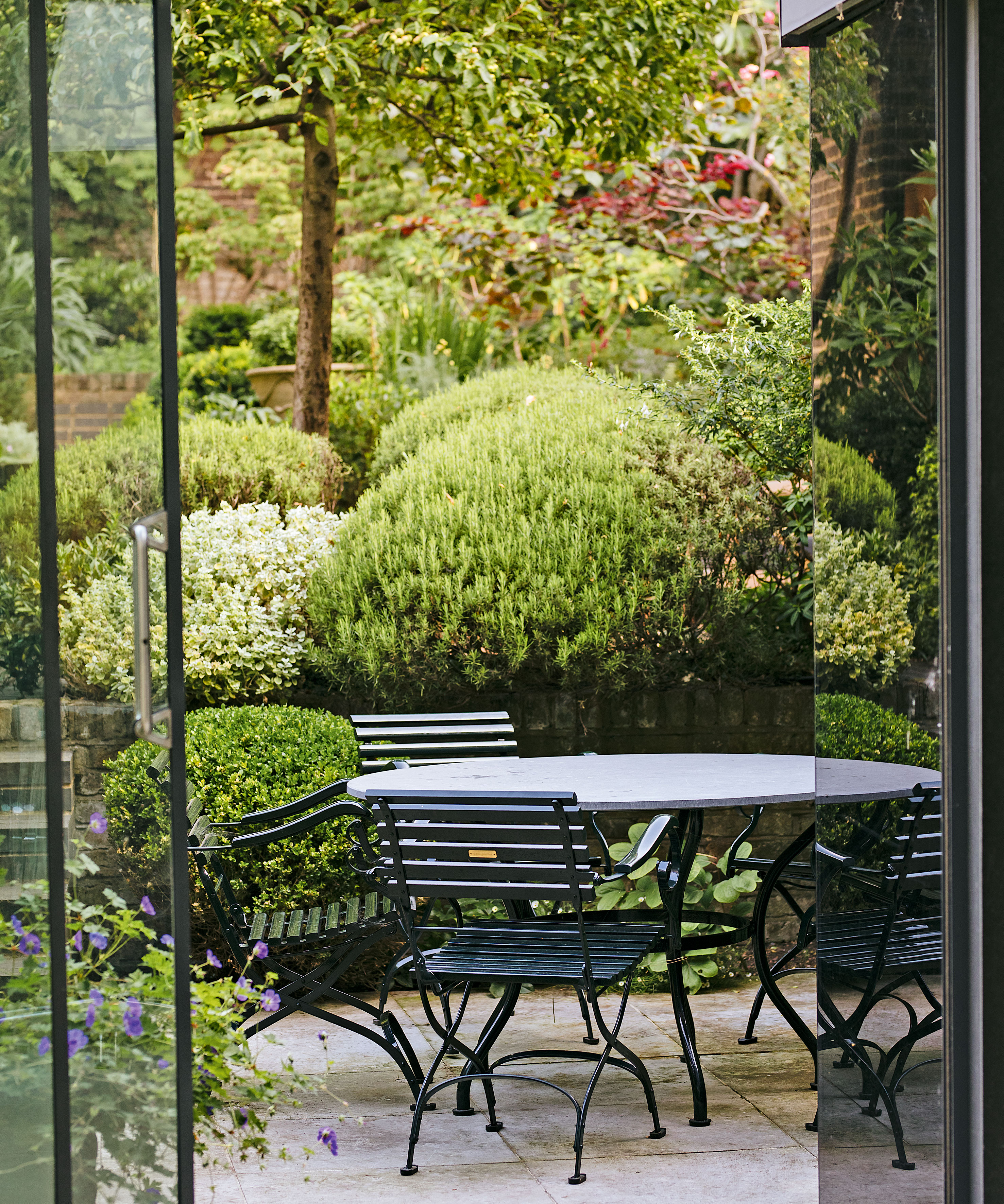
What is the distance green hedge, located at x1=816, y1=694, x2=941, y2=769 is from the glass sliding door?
Answer: 129 cm

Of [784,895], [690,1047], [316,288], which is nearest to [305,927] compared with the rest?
[690,1047]

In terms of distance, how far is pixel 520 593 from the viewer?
555 centimetres

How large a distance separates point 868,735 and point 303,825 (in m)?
1.98

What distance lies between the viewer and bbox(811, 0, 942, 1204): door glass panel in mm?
2611

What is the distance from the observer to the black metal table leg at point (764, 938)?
13.6ft

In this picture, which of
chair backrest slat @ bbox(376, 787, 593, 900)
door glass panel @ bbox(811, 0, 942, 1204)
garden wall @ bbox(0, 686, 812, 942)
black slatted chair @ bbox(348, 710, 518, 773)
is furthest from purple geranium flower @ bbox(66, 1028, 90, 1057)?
garden wall @ bbox(0, 686, 812, 942)

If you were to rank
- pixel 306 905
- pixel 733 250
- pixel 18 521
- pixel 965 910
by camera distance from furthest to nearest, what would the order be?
pixel 733 250
pixel 306 905
pixel 965 910
pixel 18 521

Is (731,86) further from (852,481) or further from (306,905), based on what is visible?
(852,481)

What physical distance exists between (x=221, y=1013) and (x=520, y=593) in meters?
2.89

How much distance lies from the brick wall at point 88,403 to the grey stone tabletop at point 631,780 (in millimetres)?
1545

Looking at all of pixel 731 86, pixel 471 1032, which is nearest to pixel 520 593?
pixel 471 1032

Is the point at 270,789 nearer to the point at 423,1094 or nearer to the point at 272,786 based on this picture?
the point at 272,786

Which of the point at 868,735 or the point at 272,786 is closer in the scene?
the point at 868,735

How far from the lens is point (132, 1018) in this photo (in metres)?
2.33
